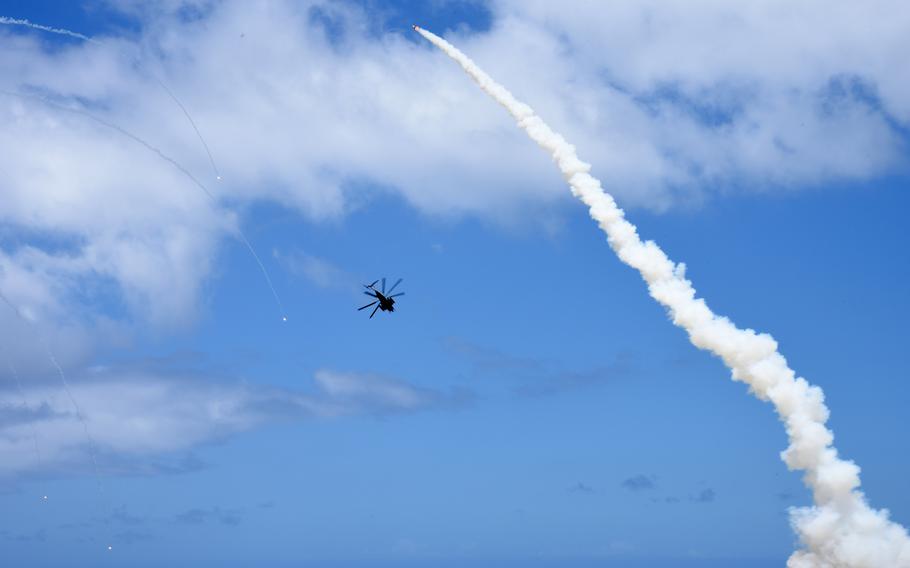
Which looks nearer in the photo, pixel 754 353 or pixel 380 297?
pixel 754 353

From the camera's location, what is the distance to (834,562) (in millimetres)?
105250

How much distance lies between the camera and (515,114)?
116 metres

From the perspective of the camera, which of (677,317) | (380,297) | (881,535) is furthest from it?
(380,297)

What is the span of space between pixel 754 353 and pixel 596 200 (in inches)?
918

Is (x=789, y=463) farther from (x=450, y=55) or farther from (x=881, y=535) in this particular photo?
(x=450, y=55)

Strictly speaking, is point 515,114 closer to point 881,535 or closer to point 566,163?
point 566,163

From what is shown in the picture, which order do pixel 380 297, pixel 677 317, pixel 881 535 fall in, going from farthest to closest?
pixel 380 297 → pixel 677 317 → pixel 881 535

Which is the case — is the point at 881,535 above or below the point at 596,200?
below

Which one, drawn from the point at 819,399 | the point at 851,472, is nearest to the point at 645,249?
the point at 819,399

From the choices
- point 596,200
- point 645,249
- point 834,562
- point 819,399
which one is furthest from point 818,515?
point 596,200

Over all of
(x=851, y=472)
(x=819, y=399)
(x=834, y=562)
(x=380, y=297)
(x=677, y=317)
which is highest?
(x=380, y=297)

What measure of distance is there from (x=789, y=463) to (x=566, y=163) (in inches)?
1565

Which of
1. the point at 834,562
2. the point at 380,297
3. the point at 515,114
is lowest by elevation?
the point at 834,562

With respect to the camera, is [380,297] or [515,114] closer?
[515,114]
